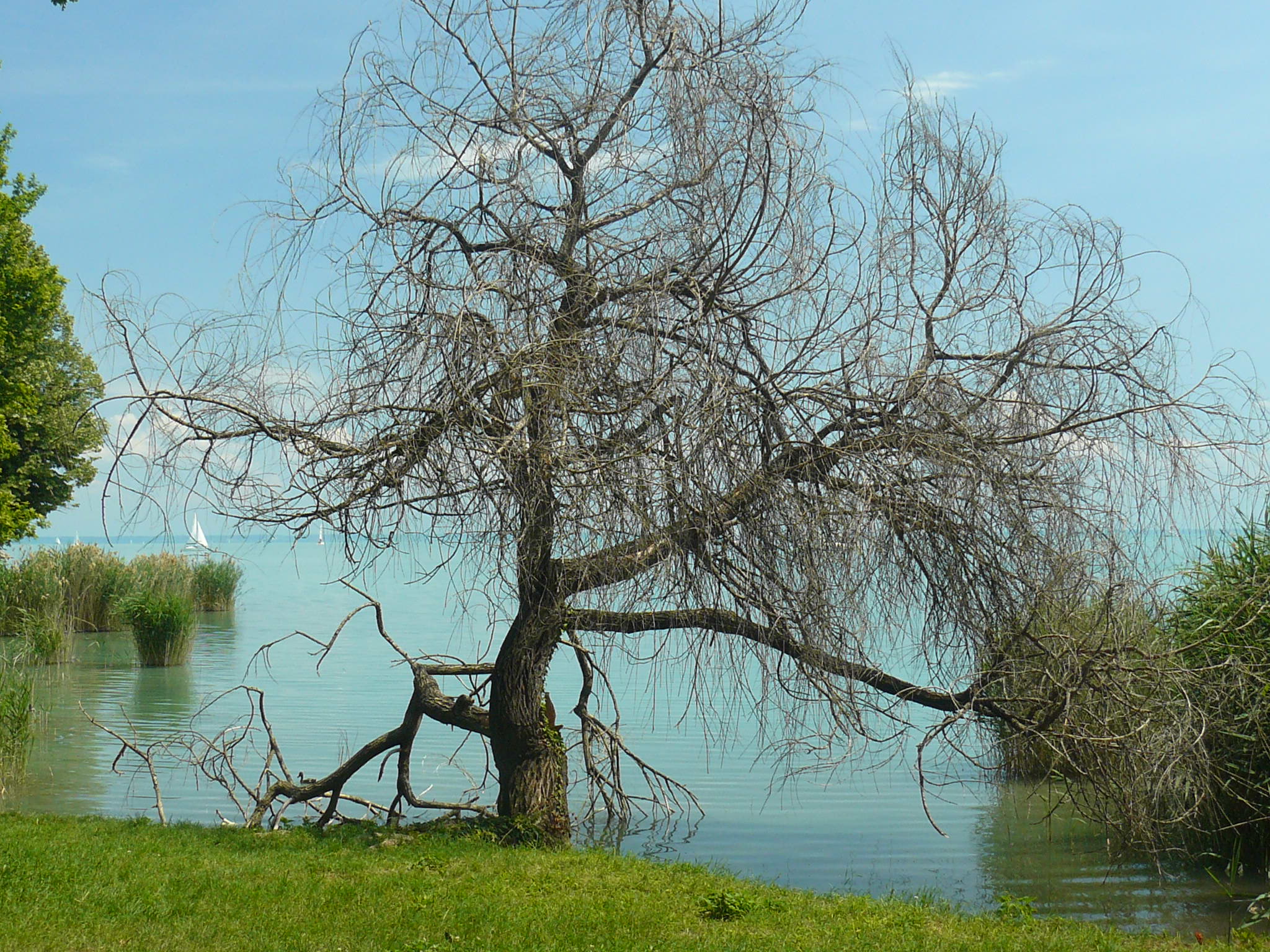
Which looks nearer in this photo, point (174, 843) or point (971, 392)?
point (971, 392)

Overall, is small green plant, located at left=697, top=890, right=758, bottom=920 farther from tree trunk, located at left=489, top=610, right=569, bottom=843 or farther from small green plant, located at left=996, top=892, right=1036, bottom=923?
tree trunk, located at left=489, top=610, right=569, bottom=843

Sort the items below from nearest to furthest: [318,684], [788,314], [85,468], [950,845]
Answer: [788,314] < [950,845] < [318,684] < [85,468]

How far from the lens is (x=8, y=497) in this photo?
78.0 ft

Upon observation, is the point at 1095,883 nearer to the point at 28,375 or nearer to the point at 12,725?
the point at 12,725

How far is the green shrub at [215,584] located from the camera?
31062mm

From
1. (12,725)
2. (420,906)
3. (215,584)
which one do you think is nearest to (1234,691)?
(420,906)

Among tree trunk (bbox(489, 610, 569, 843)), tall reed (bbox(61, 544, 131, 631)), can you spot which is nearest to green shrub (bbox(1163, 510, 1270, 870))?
tree trunk (bbox(489, 610, 569, 843))

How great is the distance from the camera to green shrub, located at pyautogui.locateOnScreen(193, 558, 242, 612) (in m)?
31.1

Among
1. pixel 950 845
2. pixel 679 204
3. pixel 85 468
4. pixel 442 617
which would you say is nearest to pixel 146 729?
pixel 950 845

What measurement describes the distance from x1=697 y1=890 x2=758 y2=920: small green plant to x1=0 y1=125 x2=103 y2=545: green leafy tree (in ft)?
60.2

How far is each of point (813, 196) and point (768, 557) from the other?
244 centimetres

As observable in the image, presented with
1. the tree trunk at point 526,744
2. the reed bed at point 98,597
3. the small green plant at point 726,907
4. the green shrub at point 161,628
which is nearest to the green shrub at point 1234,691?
the small green plant at point 726,907

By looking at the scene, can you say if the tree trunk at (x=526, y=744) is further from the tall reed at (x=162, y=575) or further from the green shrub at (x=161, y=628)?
the tall reed at (x=162, y=575)

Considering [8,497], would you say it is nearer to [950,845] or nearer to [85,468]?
[85,468]
